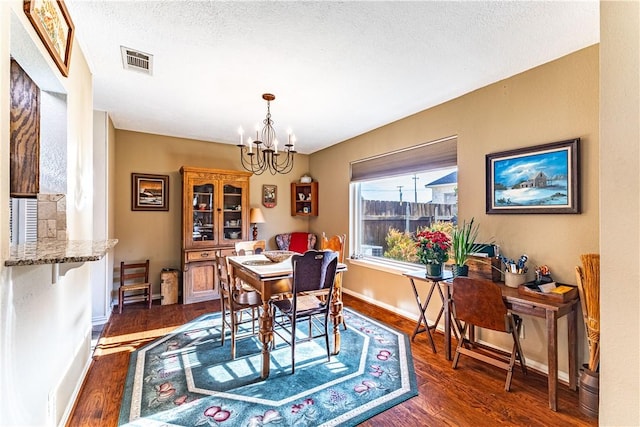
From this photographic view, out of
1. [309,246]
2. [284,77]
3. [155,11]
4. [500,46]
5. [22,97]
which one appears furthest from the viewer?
[309,246]

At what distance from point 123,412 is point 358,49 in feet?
9.62

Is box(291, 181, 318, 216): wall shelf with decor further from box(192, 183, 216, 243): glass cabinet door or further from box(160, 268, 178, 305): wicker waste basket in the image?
box(160, 268, 178, 305): wicker waste basket

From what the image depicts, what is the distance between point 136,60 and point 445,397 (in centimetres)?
339

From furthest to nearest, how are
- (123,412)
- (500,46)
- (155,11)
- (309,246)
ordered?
(309,246), (500,46), (123,412), (155,11)

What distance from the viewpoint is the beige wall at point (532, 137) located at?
2129 mm

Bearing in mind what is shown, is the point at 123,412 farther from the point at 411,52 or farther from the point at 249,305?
the point at 411,52

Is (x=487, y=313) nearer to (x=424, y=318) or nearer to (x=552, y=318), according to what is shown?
(x=552, y=318)

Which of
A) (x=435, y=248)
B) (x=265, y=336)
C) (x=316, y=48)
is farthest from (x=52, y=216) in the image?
(x=435, y=248)

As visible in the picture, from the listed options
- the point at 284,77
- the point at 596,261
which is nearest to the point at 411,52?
the point at 284,77

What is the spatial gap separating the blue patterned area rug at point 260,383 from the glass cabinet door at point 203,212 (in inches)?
65.2

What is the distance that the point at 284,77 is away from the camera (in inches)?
102

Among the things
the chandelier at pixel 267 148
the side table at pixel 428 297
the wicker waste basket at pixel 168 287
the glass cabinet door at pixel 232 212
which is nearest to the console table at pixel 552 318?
the side table at pixel 428 297

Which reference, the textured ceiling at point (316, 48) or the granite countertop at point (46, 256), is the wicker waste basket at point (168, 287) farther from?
the granite countertop at point (46, 256)

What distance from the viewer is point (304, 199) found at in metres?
5.48
